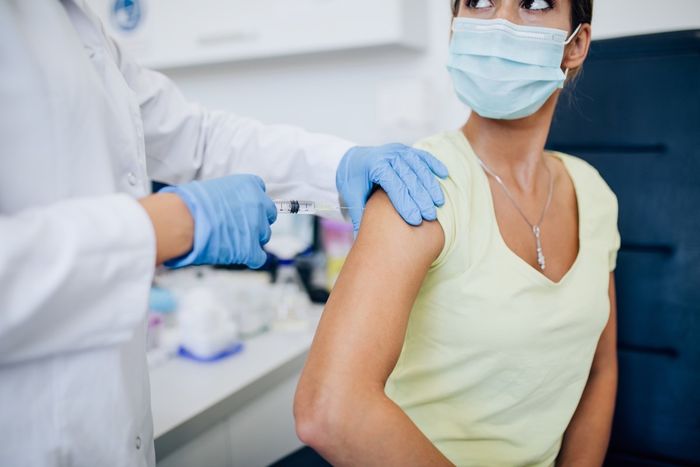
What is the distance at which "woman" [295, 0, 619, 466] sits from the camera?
769 mm

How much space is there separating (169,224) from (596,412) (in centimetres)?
97

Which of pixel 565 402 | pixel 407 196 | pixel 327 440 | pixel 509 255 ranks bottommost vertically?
pixel 565 402

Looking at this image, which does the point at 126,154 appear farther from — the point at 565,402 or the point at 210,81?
the point at 210,81

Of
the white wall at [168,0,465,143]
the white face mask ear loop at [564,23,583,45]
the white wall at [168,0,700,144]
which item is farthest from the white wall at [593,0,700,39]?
the white face mask ear loop at [564,23,583,45]

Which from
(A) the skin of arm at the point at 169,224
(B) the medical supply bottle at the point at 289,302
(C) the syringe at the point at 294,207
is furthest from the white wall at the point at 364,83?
(A) the skin of arm at the point at 169,224

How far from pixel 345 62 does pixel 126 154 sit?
48.9 inches

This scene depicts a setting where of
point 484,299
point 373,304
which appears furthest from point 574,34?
point 373,304

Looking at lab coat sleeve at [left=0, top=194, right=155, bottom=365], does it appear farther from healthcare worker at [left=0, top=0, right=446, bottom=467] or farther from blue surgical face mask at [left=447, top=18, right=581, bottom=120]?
blue surgical face mask at [left=447, top=18, right=581, bottom=120]

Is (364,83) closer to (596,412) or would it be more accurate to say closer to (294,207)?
(294,207)

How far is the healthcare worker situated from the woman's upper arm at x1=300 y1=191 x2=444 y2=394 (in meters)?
0.05

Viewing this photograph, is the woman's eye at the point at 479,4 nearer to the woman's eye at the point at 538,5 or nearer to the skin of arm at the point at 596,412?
the woman's eye at the point at 538,5

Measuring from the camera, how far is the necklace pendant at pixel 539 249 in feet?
3.39

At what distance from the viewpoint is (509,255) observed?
930mm

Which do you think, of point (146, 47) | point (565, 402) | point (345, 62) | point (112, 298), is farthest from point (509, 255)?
point (146, 47)
